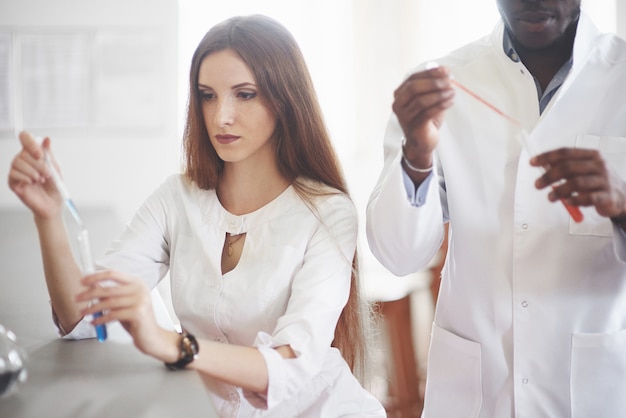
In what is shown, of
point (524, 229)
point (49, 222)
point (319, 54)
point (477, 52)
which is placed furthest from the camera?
point (319, 54)

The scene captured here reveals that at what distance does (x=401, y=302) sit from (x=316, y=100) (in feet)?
5.05

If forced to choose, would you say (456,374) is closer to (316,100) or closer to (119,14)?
(316,100)

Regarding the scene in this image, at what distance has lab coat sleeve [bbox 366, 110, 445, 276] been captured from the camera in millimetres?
1292

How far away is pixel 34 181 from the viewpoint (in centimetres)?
122

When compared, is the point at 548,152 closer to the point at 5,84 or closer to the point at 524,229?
the point at 524,229

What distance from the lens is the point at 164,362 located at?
43.3 inches

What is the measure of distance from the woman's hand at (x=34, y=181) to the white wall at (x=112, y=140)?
6.19ft

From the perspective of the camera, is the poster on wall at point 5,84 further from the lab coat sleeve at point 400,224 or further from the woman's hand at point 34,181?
the lab coat sleeve at point 400,224

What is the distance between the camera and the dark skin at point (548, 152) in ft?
3.61

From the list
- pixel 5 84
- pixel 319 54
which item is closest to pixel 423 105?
pixel 5 84

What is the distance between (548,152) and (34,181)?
0.77 m

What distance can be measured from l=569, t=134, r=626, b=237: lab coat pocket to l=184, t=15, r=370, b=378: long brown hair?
0.42 metres

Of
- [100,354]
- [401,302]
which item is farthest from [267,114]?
[401,302]

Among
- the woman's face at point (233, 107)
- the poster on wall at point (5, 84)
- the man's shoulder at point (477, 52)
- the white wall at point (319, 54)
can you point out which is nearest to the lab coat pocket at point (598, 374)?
the man's shoulder at point (477, 52)
